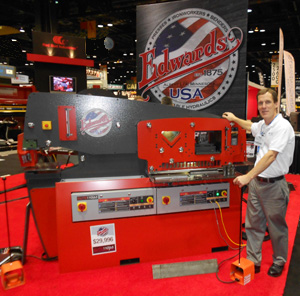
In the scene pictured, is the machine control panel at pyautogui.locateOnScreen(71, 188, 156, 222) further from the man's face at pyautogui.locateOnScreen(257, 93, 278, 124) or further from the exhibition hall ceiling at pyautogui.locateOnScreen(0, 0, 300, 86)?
the exhibition hall ceiling at pyautogui.locateOnScreen(0, 0, 300, 86)

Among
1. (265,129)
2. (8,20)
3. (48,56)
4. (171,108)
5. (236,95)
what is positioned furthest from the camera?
(8,20)

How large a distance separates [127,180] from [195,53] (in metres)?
1.80

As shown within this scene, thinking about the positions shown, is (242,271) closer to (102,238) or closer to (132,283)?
(132,283)

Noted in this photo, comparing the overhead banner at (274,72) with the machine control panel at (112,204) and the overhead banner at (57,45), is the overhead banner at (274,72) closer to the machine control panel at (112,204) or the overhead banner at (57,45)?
the overhead banner at (57,45)

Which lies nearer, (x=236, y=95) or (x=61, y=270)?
(x=61, y=270)

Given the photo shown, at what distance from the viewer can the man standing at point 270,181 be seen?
72.3 inches

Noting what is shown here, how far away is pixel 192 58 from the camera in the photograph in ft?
10.00

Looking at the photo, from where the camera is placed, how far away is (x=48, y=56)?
5.96m

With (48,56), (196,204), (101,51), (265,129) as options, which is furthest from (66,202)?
(101,51)

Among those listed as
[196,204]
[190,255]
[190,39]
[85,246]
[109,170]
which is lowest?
[190,255]

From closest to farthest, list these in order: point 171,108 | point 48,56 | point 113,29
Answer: point 171,108, point 48,56, point 113,29

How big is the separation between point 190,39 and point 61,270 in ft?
9.01

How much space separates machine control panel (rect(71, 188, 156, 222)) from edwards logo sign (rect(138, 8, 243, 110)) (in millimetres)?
1486

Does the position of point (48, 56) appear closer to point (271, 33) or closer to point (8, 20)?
point (8, 20)
